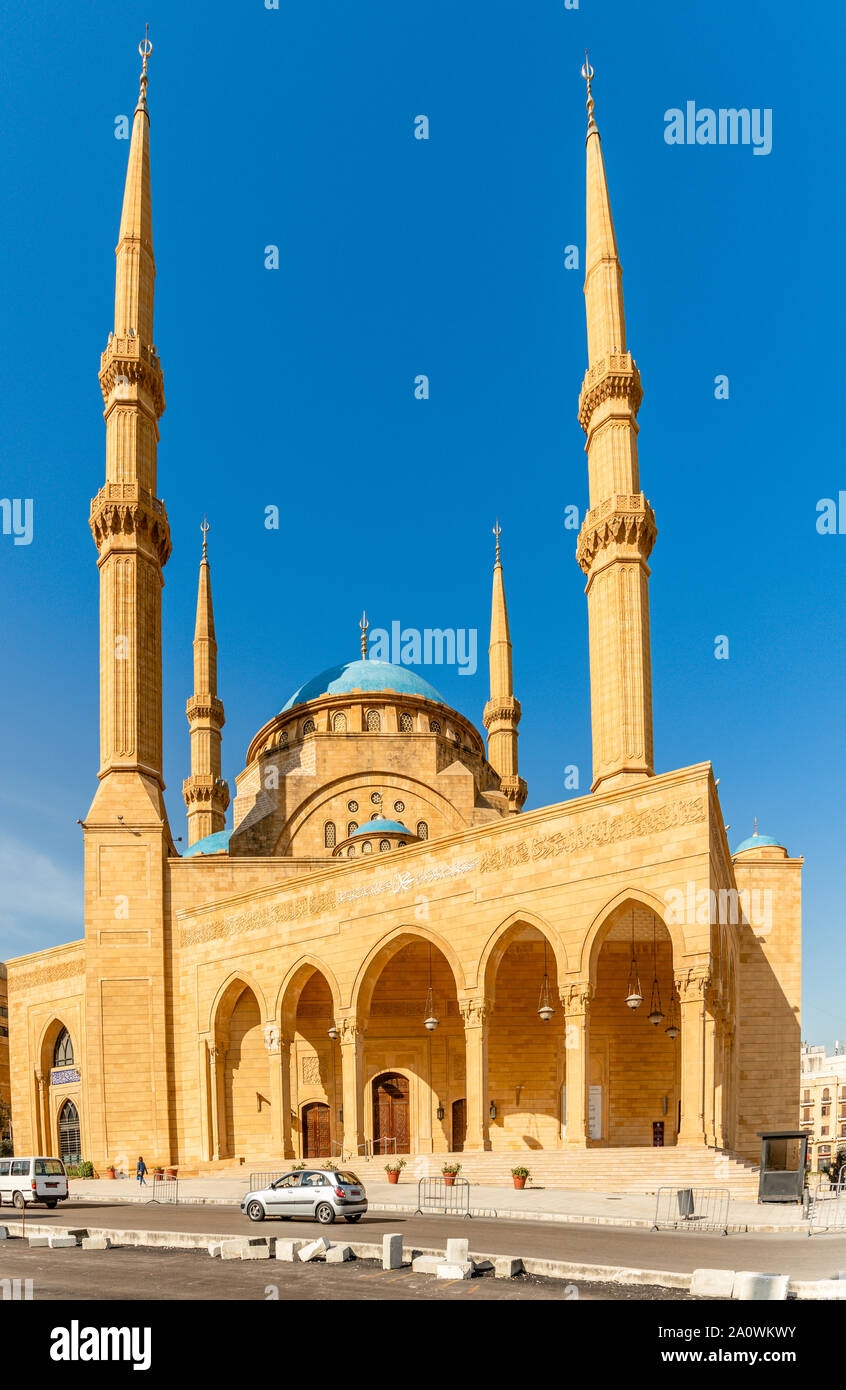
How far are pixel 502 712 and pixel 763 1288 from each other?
149ft

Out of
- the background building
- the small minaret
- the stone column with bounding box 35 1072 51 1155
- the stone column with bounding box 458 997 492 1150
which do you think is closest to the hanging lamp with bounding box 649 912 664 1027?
the stone column with bounding box 458 997 492 1150

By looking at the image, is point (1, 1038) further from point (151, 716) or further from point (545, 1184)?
point (545, 1184)

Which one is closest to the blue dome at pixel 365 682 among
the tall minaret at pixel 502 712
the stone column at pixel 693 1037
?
the tall minaret at pixel 502 712

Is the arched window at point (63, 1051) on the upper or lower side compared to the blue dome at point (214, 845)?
lower

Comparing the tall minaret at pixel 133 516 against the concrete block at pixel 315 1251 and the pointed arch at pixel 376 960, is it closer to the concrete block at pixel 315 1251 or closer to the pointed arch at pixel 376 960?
the pointed arch at pixel 376 960

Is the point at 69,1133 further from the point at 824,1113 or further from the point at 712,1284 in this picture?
the point at 824,1113

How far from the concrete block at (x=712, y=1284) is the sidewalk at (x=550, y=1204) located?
6.78m

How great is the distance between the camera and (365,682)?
48781mm

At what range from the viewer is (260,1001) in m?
32.1

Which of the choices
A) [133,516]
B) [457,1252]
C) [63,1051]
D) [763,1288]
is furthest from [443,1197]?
[63,1051]

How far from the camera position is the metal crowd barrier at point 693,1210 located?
16.7 m

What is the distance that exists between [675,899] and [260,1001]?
43.4 feet

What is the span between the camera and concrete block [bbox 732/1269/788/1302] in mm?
9398
